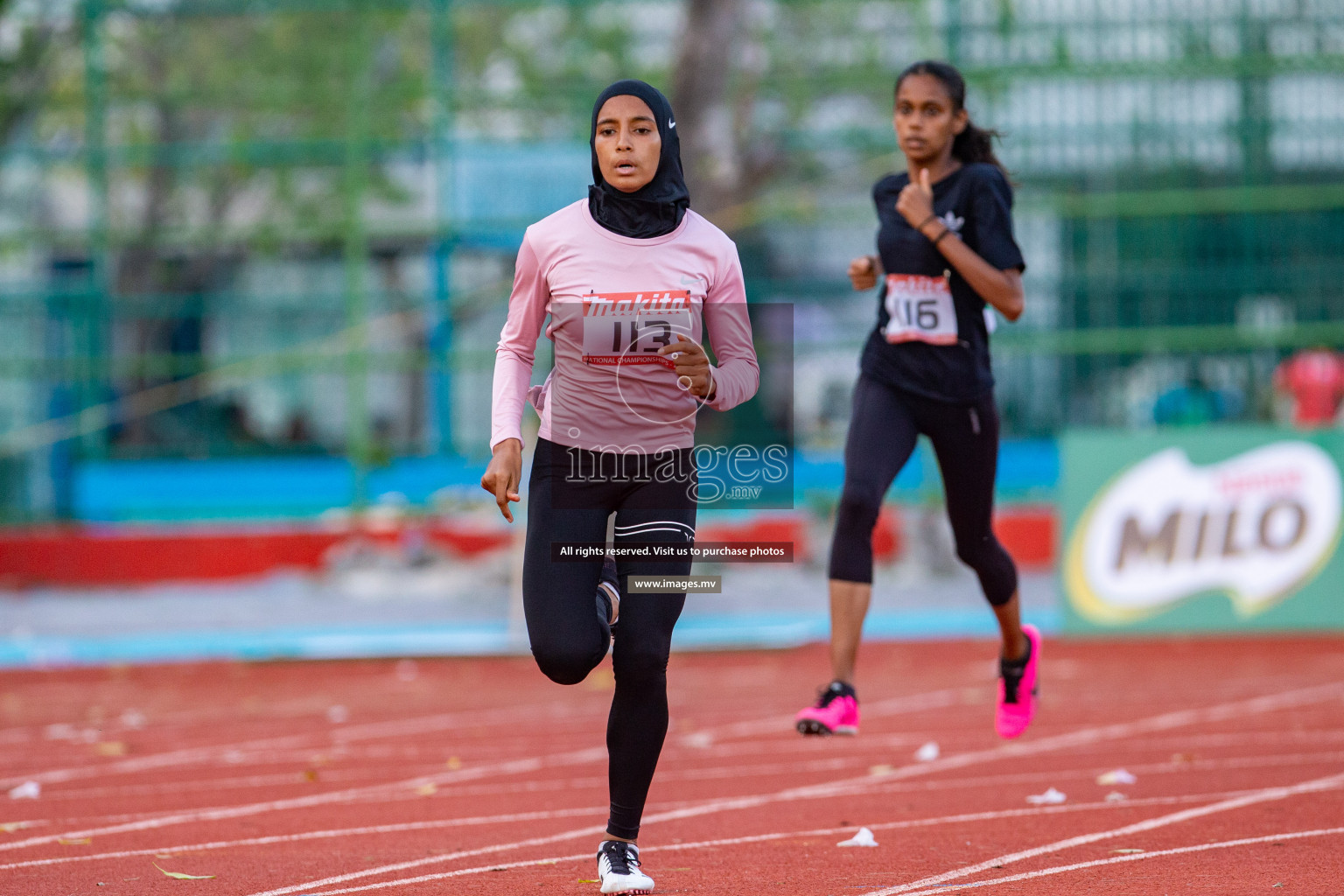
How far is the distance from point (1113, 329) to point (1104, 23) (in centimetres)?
270

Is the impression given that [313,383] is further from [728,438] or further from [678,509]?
[678,509]

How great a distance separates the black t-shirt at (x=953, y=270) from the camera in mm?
6133

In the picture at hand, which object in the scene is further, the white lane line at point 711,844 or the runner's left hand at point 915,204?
the runner's left hand at point 915,204

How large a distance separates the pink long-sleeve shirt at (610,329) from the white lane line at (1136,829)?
1.49 meters

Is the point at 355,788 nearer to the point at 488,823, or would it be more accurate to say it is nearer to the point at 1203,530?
the point at 488,823

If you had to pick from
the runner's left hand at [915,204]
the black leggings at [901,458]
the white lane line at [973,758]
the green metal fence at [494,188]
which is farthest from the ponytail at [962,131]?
A: the green metal fence at [494,188]

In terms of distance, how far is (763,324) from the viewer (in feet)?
50.4

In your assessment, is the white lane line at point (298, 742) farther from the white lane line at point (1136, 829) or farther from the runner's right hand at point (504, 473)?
the white lane line at point (1136, 829)

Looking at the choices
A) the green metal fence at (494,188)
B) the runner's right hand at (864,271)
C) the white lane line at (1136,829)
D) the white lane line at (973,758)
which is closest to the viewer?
the white lane line at (1136,829)

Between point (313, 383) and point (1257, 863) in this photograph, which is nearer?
point (1257, 863)

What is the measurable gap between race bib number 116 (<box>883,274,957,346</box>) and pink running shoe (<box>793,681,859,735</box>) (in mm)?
1248

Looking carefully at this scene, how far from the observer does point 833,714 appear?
595cm

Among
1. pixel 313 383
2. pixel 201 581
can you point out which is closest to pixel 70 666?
pixel 201 581

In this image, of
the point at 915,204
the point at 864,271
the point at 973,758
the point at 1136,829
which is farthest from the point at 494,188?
the point at 1136,829
